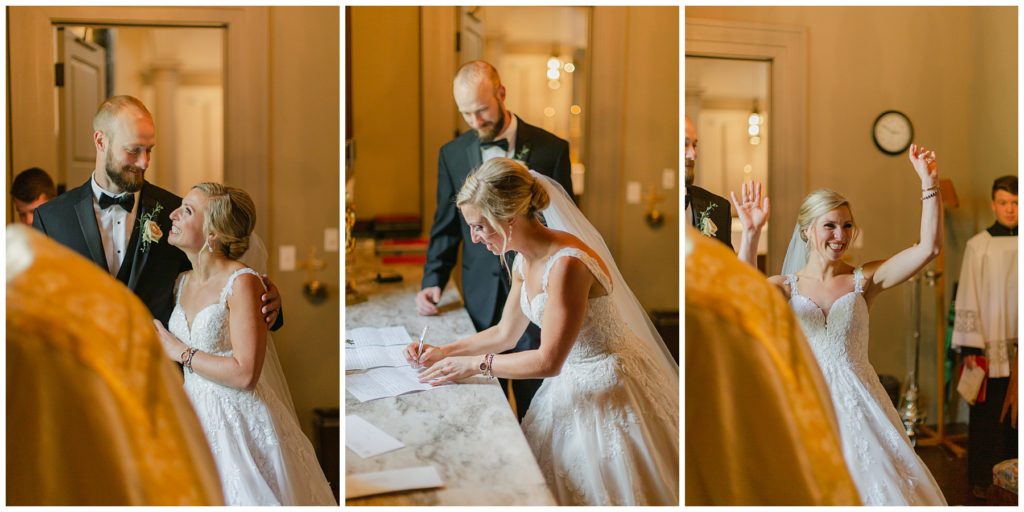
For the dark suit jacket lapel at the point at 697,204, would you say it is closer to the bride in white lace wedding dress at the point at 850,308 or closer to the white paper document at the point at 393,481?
the bride in white lace wedding dress at the point at 850,308

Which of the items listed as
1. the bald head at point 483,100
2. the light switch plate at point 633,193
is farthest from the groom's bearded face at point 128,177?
the light switch plate at point 633,193

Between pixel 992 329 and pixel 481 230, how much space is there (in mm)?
1561

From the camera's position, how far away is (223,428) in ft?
7.68

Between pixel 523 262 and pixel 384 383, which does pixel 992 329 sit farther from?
pixel 384 383

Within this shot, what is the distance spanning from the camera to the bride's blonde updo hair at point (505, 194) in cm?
233

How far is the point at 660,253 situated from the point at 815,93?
2.14ft

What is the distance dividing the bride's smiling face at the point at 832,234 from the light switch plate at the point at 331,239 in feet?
4.45

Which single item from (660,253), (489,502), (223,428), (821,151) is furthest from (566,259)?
(223,428)

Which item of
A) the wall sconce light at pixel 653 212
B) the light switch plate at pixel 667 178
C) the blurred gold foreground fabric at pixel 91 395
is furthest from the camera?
the light switch plate at pixel 667 178

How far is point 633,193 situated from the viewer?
2709 mm

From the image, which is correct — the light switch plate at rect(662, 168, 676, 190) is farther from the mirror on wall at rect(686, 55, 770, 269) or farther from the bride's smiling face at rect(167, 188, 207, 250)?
the bride's smiling face at rect(167, 188, 207, 250)

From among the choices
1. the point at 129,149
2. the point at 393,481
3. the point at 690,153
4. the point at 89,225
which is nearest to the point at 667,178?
the point at 690,153

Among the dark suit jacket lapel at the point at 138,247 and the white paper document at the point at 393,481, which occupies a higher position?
the dark suit jacket lapel at the point at 138,247

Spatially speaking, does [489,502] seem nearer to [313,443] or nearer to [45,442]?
[313,443]
